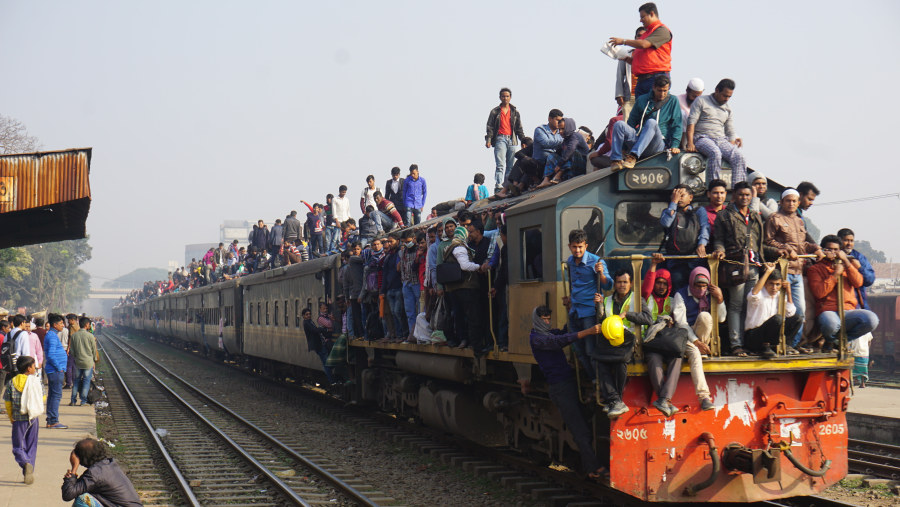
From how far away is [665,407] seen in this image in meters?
8.17

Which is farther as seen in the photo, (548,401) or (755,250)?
(548,401)

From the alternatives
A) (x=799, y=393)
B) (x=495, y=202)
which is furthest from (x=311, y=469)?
(x=799, y=393)

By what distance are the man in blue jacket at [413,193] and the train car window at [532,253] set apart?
9.48m

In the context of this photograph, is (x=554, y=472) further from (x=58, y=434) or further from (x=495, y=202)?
(x=58, y=434)

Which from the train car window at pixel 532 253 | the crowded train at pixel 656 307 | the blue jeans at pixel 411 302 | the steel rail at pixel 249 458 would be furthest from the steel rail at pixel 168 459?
the train car window at pixel 532 253

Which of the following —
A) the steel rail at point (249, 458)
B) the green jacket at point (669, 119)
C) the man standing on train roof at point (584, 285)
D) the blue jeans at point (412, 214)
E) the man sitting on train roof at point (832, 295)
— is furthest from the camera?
the blue jeans at point (412, 214)

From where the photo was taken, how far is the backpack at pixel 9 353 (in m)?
15.7

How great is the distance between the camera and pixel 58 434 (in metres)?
15.1

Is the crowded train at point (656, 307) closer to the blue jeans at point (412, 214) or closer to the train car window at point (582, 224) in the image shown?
the train car window at point (582, 224)

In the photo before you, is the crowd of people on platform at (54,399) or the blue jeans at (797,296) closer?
the crowd of people on platform at (54,399)

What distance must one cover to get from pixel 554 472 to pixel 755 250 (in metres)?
3.62

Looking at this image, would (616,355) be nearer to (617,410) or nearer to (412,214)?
(617,410)

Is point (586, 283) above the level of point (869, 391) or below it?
above

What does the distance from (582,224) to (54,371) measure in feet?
36.3
